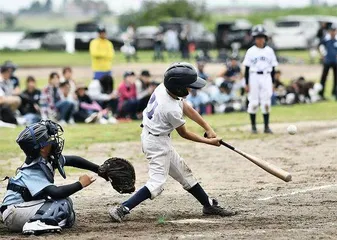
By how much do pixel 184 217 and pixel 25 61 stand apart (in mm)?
33861

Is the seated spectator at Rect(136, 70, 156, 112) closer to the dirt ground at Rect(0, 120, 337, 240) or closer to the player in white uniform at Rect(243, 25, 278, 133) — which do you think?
the player in white uniform at Rect(243, 25, 278, 133)

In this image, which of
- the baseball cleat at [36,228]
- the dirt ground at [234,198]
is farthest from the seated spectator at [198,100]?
the baseball cleat at [36,228]

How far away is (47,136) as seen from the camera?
841 cm

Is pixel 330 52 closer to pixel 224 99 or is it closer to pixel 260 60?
pixel 224 99

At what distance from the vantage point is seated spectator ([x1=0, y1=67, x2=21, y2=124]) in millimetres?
18395

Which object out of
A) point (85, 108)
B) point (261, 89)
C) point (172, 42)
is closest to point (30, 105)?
point (85, 108)

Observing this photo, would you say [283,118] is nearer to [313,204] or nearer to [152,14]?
[313,204]

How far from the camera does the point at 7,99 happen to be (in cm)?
1844

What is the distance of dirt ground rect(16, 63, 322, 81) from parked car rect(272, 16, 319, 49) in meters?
12.6

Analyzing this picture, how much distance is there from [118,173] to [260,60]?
7.38m

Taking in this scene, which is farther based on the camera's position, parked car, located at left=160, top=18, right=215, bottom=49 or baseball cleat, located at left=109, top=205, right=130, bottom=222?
parked car, located at left=160, top=18, right=215, bottom=49

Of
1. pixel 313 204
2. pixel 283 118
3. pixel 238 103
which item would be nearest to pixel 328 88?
pixel 238 103

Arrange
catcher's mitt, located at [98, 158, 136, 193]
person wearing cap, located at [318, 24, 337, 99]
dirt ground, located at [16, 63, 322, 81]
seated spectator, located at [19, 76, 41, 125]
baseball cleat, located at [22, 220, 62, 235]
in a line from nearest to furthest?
baseball cleat, located at [22, 220, 62, 235]
catcher's mitt, located at [98, 158, 136, 193]
seated spectator, located at [19, 76, 41, 125]
person wearing cap, located at [318, 24, 337, 99]
dirt ground, located at [16, 63, 322, 81]

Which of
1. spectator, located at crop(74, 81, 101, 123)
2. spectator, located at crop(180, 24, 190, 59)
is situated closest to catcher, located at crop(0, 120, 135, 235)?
spectator, located at crop(74, 81, 101, 123)
